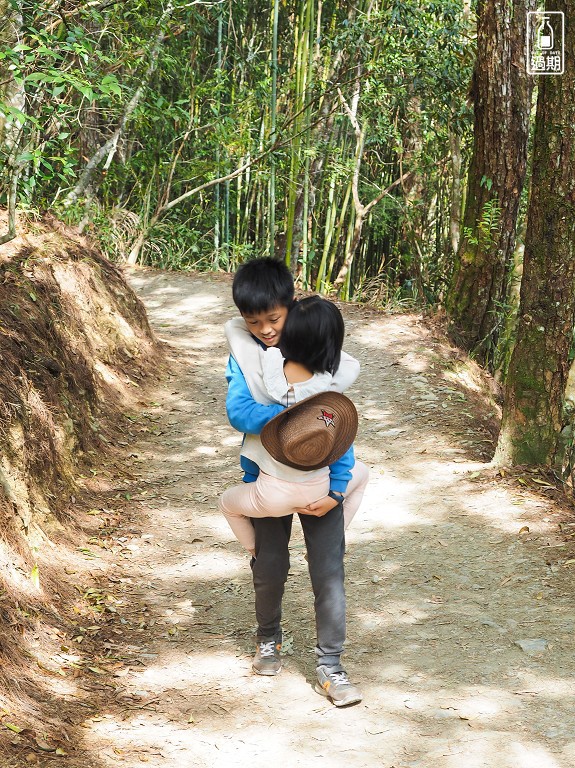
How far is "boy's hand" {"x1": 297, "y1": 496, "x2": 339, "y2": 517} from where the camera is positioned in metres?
2.59

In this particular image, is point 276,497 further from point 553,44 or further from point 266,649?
point 553,44

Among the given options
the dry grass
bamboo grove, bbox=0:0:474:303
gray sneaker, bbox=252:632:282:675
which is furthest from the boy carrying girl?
bamboo grove, bbox=0:0:474:303

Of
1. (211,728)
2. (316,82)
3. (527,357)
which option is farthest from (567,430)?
(316,82)

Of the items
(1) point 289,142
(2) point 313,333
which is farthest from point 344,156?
(2) point 313,333

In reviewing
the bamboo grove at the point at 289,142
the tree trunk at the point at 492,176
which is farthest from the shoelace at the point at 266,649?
the bamboo grove at the point at 289,142

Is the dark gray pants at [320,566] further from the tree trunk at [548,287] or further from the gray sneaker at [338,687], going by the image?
the tree trunk at [548,287]

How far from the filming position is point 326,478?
261 cm

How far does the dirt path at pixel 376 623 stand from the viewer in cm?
256

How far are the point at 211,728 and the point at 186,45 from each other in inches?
363

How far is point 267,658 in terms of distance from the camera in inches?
116

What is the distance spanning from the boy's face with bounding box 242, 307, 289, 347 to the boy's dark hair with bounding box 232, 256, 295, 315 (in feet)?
0.05

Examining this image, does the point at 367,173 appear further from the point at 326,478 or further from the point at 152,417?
the point at 326,478

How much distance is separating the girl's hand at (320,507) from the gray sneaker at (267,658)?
23.8 inches

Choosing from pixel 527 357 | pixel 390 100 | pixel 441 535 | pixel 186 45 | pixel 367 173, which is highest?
pixel 186 45
